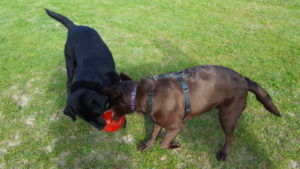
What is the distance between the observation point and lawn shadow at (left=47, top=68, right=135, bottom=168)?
3.60m

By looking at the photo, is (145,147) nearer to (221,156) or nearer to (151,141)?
(151,141)

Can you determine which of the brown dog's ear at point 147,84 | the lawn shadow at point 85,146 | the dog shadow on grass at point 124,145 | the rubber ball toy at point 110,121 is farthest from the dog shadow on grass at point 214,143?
the brown dog's ear at point 147,84

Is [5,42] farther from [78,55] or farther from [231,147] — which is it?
[231,147]

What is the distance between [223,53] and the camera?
612 centimetres

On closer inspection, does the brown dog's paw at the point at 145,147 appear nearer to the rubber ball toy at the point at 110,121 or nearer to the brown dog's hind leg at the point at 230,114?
the rubber ball toy at the point at 110,121

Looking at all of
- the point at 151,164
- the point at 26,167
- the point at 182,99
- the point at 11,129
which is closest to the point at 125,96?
the point at 182,99

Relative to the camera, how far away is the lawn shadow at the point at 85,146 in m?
3.60

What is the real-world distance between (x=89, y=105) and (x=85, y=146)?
0.93 metres

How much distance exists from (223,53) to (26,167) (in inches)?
194

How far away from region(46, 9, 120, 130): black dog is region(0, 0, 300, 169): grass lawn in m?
0.64

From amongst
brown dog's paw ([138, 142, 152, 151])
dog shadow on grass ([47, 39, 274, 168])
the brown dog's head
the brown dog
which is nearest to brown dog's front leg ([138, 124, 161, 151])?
brown dog's paw ([138, 142, 152, 151])

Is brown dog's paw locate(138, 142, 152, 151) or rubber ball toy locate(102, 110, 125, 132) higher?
rubber ball toy locate(102, 110, 125, 132)

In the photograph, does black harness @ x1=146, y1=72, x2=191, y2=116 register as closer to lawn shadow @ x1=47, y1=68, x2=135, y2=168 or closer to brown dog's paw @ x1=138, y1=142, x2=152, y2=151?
brown dog's paw @ x1=138, y1=142, x2=152, y2=151

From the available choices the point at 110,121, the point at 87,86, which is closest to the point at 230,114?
the point at 110,121
